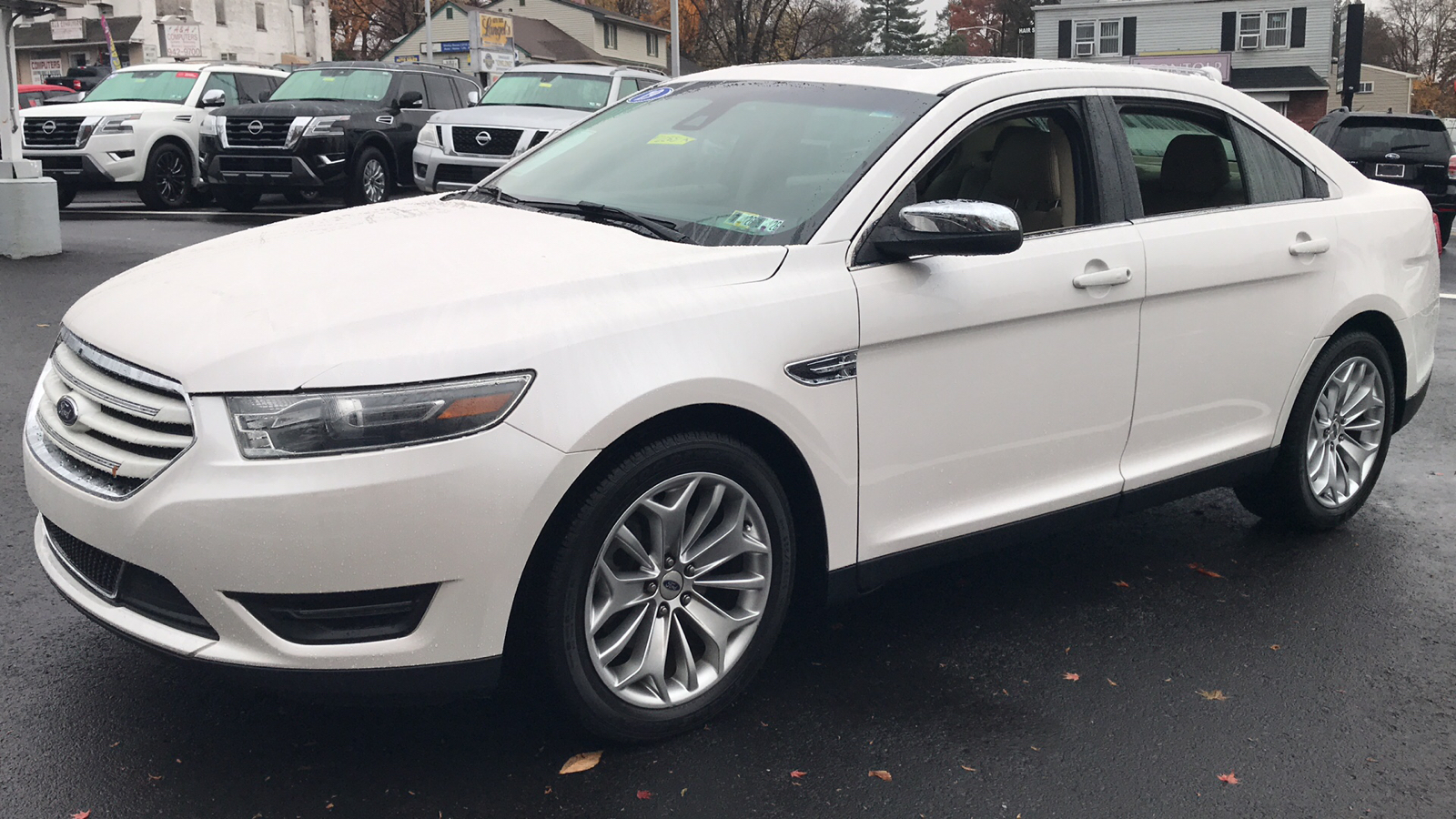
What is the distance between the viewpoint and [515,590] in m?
3.08

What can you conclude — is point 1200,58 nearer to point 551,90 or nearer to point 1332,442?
point 551,90

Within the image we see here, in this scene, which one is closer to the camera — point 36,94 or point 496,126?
point 496,126

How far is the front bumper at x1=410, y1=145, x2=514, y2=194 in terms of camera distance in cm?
1562

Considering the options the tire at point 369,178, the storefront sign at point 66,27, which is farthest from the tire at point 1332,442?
the storefront sign at point 66,27

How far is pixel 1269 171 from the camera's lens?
4.89 meters

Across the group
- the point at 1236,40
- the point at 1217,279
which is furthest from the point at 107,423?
the point at 1236,40

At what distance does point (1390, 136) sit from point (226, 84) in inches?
617

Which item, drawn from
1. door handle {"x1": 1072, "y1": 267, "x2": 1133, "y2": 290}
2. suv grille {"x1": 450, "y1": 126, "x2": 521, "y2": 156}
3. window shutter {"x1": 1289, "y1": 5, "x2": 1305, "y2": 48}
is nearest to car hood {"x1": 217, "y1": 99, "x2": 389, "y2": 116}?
suv grille {"x1": 450, "y1": 126, "x2": 521, "y2": 156}

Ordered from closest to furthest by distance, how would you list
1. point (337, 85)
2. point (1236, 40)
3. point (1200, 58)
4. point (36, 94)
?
point (337, 85), point (36, 94), point (1236, 40), point (1200, 58)

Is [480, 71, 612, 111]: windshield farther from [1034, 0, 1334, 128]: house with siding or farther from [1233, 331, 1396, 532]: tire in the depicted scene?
[1034, 0, 1334, 128]: house with siding

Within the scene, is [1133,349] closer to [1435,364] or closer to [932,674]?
[932,674]

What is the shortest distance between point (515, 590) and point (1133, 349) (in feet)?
7.22

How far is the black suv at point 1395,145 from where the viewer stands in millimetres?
17781

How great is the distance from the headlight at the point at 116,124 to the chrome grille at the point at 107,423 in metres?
14.8
